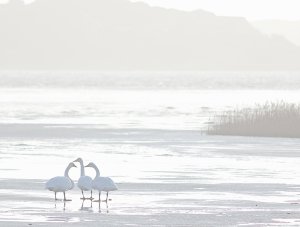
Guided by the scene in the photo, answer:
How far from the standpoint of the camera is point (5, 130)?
2149 inches

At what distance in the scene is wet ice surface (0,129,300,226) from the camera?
22.2 m

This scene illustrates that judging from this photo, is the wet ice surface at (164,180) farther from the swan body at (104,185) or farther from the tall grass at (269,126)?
the tall grass at (269,126)

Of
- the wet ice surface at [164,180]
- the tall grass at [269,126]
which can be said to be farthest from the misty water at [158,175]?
the tall grass at [269,126]

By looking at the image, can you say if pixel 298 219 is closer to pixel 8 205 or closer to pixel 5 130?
pixel 8 205

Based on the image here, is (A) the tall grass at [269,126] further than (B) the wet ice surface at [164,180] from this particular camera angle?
Yes

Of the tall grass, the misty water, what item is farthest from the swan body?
the tall grass

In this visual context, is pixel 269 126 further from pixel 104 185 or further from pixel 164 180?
pixel 104 185

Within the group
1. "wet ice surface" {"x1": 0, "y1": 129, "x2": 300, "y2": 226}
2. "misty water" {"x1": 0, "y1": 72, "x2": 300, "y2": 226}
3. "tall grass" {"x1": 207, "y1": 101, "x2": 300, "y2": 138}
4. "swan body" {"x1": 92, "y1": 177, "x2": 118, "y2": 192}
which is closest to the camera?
"wet ice surface" {"x1": 0, "y1": 129, "x2": 300, "y2": 226}

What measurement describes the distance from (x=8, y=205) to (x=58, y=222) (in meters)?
2.67

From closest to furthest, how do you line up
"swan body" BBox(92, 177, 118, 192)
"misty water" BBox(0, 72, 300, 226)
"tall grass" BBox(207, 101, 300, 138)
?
"misty water" BBox(0, 72, 300, 226)
"swan body" BBox(92, 177, 118, 192)
"tall grass" BBox(207, 101, 300, 138)

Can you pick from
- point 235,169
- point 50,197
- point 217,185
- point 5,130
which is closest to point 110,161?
point 235,169

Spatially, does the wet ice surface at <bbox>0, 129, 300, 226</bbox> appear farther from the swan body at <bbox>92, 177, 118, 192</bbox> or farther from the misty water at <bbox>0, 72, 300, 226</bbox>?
the swan body at <bbox>92, 177, 118, 192</bbox>

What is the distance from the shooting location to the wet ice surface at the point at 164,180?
72.7 feet

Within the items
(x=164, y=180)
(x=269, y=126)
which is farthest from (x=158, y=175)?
(x=269, y=126)
